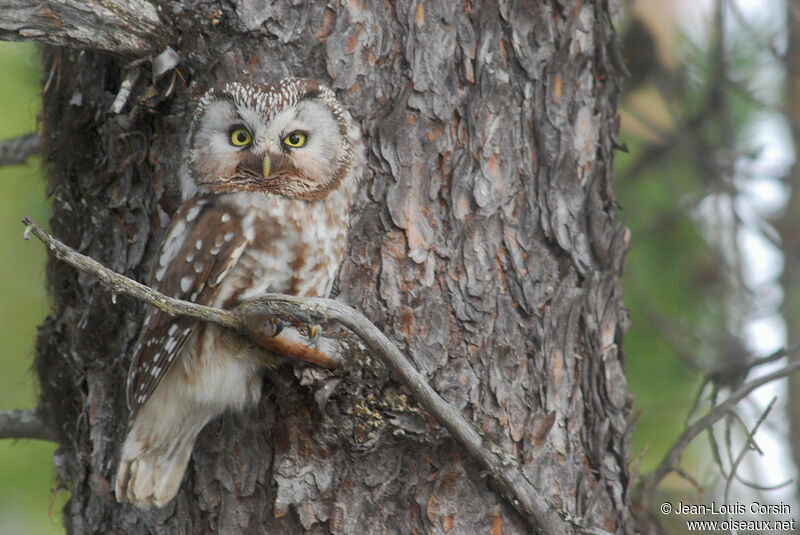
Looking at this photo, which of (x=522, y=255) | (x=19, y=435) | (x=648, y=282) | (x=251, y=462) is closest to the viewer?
(x=251, y=462)

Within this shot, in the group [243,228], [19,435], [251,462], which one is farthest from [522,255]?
[19,435]

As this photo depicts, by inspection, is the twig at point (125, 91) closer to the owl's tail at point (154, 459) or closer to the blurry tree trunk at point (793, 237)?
the owl's tail at point (154, 459)

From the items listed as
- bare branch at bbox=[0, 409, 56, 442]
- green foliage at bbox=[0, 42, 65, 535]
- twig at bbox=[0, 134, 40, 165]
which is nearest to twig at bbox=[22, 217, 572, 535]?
bare branch at bbox=[0, 409, 56, 442]

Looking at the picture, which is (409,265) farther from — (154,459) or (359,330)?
(154,459)

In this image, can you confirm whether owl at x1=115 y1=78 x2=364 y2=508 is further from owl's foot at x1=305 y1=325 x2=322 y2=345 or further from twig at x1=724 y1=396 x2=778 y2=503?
twig at x1=724 y1=396 x2=778 y2=503

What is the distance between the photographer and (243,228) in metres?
1.95

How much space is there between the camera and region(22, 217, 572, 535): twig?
1456 millimetres

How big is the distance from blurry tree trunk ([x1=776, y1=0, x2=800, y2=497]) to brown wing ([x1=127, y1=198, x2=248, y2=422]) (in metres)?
2.43

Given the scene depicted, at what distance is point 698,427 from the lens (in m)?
2.22

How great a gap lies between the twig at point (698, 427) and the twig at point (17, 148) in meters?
2.15

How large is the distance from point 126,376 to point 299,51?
0.97m

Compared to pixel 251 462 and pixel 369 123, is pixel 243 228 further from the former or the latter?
pixel 251 462

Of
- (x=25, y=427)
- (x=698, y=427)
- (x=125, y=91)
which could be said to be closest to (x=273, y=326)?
(x=125, y=91)

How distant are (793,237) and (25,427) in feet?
10.5
